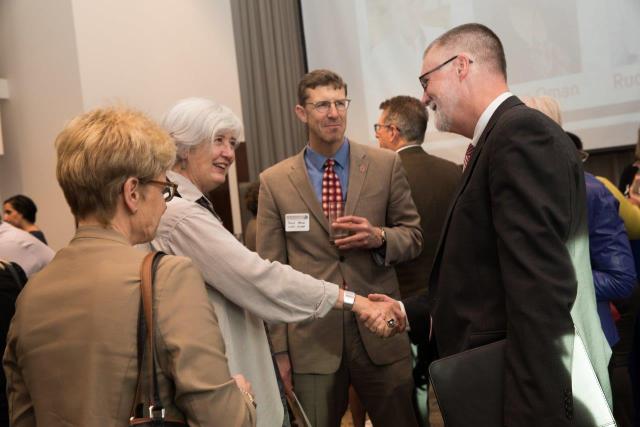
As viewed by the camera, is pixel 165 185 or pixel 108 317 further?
pixel 165 185

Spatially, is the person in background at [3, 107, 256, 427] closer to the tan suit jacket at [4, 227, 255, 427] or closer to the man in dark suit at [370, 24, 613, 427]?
the tan suit jacket at [4, 227, 255, 427]

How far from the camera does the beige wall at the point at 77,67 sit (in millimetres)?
5305

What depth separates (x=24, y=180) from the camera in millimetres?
5809

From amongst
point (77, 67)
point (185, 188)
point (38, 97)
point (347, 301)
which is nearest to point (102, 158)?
point (185, 188)

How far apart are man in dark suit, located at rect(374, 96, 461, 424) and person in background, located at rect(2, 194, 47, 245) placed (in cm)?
287

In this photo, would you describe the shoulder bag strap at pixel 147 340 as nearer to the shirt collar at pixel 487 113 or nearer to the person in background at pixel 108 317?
the person in background at pixel 108 317

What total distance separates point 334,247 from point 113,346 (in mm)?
1573

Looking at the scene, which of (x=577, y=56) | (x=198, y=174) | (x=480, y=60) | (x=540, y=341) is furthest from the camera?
(x=577, y=56)

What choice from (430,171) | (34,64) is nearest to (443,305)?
(430,171)

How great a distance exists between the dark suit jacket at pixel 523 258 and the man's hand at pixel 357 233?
0.86 m

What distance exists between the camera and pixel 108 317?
1370 mm

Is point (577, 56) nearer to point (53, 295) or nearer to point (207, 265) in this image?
point (207, 265)

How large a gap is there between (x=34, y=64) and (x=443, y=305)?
467cm

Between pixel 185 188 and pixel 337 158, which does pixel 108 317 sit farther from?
pixel 337 158
